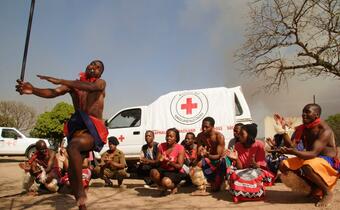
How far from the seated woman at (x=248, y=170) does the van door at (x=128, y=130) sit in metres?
4.37

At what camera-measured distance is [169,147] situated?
6.54m

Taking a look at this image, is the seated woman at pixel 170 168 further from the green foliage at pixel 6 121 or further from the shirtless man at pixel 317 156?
the green foliage at pixel 6 121

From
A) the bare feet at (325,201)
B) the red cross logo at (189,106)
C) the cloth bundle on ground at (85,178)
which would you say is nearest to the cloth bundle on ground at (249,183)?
the bare feet at (325,201)

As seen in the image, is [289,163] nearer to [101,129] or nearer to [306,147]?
[306,147]

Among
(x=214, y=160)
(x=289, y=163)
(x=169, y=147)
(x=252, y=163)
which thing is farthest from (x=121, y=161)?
(x=289, y=163)

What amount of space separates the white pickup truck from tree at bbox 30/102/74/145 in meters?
8.88

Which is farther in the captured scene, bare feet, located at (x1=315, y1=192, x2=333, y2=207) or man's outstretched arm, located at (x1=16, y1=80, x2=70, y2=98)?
bare feet, located at (x1=315, y1=192, x2=333, y2=207)

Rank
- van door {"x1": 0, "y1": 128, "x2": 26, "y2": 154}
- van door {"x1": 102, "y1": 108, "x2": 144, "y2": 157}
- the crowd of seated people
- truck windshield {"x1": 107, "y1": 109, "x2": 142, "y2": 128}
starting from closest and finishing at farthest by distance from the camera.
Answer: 1. the crowd of seated people
2. van door {"x1": 102, "y1": 108, "x2": 144, "y2": 157}
3. truck windshield {"x1": 107, "y1": 109, "x2": 142, "y2": 128}
4. van door {"x1": 0, "y1": 128, "x2": 26, "y2": 154}

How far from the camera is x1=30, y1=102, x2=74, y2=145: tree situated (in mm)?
26328

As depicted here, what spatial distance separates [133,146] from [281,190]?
4.49m

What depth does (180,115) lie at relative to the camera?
9.72m

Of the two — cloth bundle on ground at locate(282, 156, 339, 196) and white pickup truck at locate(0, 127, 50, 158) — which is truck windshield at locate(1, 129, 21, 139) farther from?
cloth bundle on ground at locate(282, 156, 339, 196)

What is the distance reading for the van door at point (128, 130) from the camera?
977 cm

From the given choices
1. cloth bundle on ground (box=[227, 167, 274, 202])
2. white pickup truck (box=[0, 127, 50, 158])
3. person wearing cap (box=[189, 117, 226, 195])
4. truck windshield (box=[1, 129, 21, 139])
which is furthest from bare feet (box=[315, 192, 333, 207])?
truck windshield (box=[1, 129, 21, 139])
